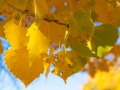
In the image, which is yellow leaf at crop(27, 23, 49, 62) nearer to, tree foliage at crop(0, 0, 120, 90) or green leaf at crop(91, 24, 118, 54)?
tree foliage at crop(0, 0, 120, 90)

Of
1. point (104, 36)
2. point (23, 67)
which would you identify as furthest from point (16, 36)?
point (104, 36)

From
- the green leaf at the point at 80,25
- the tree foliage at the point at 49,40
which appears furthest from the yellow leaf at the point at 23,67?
the green leaf at the point at 80,25

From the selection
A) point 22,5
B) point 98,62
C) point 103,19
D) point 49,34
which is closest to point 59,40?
point 49,34

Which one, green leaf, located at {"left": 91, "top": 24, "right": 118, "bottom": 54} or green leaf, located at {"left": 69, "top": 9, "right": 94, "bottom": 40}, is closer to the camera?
green leaf, located at {"left": 69, "top": 9, "right": 94, "bottom": 40}

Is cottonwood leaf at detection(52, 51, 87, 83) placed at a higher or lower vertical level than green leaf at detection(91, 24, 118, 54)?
lower

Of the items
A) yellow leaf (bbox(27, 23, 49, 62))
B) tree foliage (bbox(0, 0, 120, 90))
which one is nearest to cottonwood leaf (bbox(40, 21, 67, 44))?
tree foliage (bbox(0, 0, 120, 90))

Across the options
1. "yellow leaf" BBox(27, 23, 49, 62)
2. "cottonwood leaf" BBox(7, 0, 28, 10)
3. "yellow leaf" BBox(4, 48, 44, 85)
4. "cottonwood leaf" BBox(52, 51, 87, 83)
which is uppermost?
"yellow leaf" BBox(27, 23, 49, 62)
